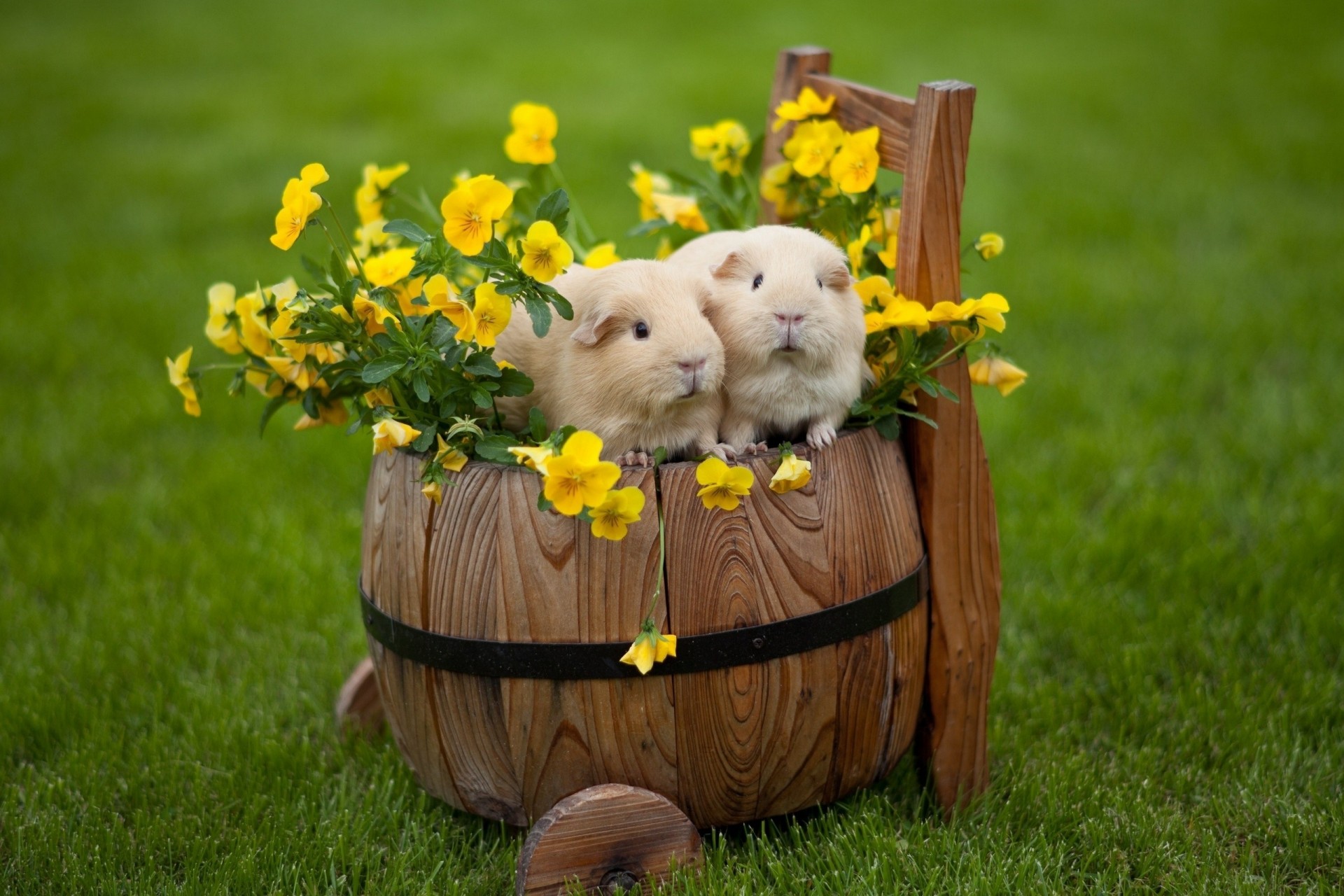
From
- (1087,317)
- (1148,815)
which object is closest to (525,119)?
(1148,815)

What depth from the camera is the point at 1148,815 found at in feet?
8.52

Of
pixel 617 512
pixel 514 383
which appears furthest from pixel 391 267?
pixel 617 512

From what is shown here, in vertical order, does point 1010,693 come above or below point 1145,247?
below

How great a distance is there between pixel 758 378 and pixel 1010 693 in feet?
4.31

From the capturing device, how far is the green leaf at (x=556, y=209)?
7.22 ft

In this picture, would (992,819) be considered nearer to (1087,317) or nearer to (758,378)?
(758,378)

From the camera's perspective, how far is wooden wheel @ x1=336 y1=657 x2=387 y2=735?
3047mm

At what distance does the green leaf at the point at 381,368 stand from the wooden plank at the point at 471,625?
209mm

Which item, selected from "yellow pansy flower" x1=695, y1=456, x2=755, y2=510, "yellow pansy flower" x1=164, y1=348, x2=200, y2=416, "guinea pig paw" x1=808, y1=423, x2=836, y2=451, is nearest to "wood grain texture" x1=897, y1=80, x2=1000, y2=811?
"guinea pig paw" x1=808, y1=423, x2=836, y2=451

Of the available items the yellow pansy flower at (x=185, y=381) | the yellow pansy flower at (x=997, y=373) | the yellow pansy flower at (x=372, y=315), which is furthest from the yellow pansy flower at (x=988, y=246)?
the yellow pansy flower at (x=185, y=381)

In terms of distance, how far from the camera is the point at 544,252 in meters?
2.14

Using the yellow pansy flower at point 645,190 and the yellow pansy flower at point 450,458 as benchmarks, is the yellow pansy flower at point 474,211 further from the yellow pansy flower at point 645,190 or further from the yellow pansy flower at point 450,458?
the yellow pansy flower at point 645,190

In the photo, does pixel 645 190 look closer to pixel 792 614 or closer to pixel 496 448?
pixel 496 448

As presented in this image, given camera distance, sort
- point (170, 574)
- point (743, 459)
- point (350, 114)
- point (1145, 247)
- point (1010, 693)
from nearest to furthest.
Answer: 1. point (743, 459)
2. point (1010, 693)
3. point (170, 574)
4. point (1145, 247)
5. point (350, 114)
